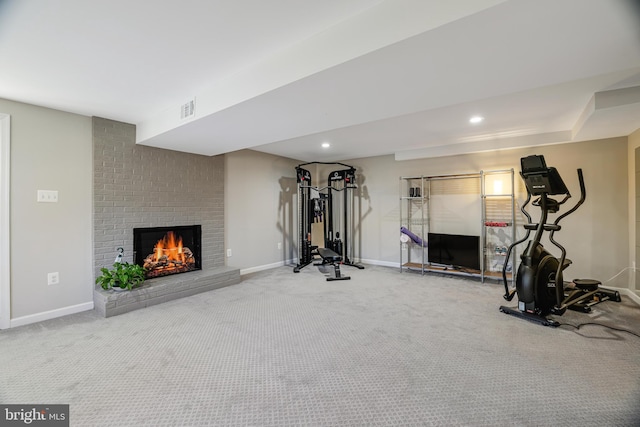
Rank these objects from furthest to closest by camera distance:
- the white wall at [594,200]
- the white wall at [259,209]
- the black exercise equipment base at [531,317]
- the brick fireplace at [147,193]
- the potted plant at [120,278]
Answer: the white wall at [259,209], the white wall at [594,200], the brick fireplace at [147,193], the potted plant at [120,278], the black exercise equipment base at [531,317]

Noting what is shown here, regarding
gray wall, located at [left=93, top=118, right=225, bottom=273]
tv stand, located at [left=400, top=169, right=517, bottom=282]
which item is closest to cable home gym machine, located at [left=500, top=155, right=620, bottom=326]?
tv stand, located at [left=400, top=169, right=517, bottom=282]

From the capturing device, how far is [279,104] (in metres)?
2.29

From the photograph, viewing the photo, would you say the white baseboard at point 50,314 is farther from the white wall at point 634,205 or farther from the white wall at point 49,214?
the white wall at point 634,205

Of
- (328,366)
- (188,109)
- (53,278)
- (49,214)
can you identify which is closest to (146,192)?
(49,214)

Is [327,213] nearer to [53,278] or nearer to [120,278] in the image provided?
[120,278]

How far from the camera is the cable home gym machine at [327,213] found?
554cm

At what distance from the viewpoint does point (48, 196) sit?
9.73 feet

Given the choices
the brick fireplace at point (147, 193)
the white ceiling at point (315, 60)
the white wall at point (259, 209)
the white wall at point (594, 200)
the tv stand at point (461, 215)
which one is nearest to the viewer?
the white ceiling at point (315, 60)

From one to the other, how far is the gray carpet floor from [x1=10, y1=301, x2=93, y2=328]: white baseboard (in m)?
0.13

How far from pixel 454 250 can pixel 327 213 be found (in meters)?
2.66

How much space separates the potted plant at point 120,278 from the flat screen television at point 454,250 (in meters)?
4.49

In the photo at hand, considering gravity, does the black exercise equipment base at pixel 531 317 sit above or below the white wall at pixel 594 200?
below

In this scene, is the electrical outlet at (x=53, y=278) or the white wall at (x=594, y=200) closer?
→ the electrical outlet at (x=53, y=278)

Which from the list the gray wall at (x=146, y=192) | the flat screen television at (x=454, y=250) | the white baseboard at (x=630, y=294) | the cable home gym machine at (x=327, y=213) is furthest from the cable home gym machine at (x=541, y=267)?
the gray wall at (x=146, y=192)
